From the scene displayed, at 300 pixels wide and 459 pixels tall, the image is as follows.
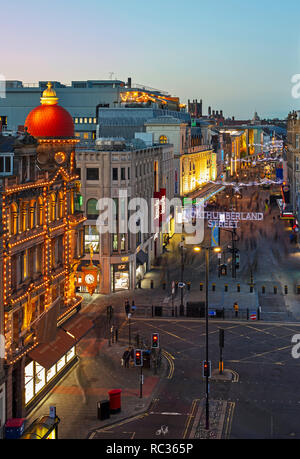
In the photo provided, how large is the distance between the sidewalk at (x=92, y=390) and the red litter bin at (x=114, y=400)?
0.38m

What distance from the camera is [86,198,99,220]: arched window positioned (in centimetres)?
6625

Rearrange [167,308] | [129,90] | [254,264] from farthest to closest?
[129,90]
[254,264]
[167,308]

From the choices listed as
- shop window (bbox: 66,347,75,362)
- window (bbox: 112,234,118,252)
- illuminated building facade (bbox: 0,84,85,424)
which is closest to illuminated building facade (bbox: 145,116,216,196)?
window (bbox: 112,234,118,252)

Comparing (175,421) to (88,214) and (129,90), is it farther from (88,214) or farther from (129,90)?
(129,90)

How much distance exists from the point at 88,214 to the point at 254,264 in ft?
79.0

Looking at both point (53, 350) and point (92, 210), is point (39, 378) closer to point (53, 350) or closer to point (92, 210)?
point (53, 350)

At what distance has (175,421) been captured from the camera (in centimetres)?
3619

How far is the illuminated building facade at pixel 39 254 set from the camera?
36.1 metres

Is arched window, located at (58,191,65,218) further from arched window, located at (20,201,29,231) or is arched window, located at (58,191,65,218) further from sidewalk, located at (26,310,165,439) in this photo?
sidewalk, located at (26,310,165,439)

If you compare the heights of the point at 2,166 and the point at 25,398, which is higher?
the point at 2,166

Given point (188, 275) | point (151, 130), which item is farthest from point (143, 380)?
point (151, 130)

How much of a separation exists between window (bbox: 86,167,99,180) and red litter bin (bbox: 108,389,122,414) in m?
32.4

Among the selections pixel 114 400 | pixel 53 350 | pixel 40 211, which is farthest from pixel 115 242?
pixel 114 400

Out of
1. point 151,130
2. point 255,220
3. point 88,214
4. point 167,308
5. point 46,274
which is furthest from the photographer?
point 255,220
